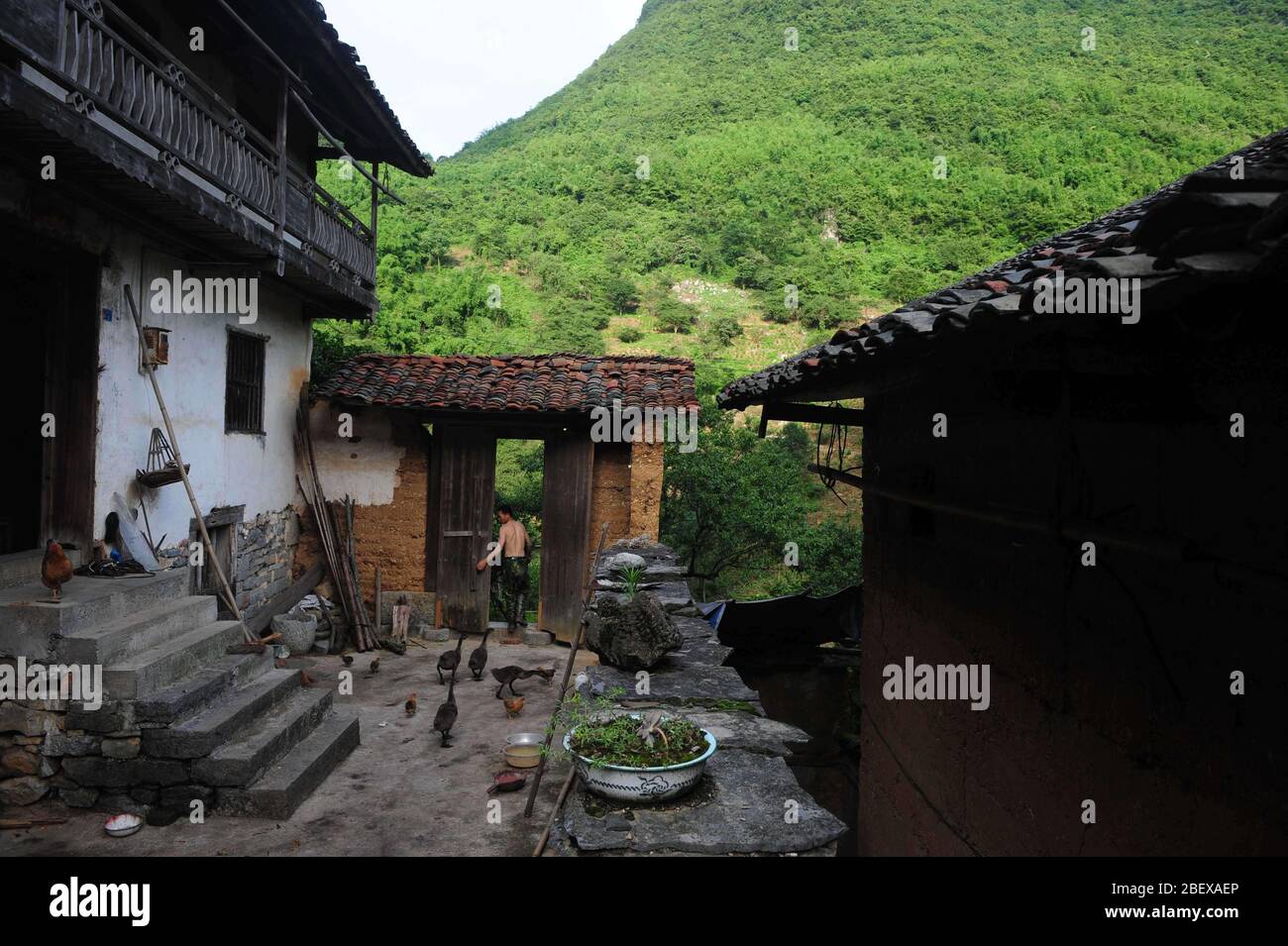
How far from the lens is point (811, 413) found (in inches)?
262

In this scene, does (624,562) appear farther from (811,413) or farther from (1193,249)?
(1193,249)

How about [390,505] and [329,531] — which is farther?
[390,505]

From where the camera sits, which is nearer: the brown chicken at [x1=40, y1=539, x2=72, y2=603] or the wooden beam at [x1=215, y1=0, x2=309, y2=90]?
the brown chicken at [x1=40, y1=539, x2=72, y2=603]

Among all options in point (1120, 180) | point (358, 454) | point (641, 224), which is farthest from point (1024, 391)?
point (1120, 180)

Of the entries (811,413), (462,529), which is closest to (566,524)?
(462,529)

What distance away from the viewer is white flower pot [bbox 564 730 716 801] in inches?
123

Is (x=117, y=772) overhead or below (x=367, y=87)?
below

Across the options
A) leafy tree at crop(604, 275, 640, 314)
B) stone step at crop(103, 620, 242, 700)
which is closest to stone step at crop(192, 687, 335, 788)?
stone step at crop(103, 620, 242, 700)

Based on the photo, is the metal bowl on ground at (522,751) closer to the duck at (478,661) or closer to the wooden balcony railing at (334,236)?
the duck at (478,661)

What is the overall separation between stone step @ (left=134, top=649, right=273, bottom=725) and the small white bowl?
2.03 feet

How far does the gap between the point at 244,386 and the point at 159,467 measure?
2419 mm

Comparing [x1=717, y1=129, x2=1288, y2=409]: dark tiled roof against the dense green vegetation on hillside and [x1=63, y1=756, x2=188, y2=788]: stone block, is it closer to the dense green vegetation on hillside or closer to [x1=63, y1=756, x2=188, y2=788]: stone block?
[x1=63, y1=756, x2=188, y2=788]: stone block

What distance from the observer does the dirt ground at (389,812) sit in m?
5.13
